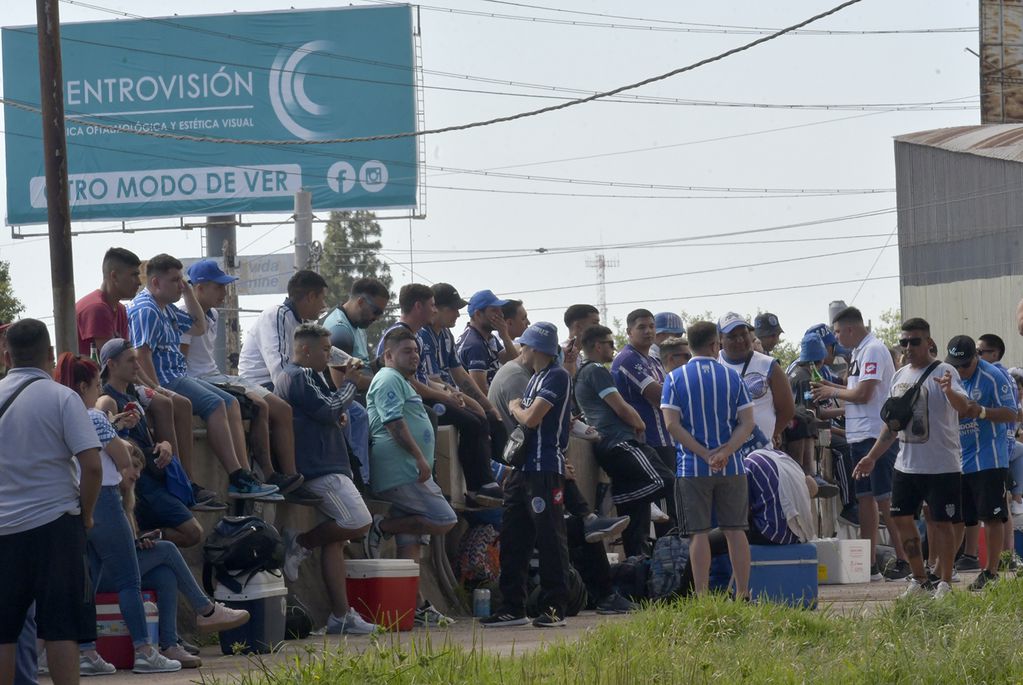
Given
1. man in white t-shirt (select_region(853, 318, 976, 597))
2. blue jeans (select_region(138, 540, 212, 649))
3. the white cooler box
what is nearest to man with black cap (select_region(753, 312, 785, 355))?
the white cooler box

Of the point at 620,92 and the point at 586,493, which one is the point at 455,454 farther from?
the point at 620,92

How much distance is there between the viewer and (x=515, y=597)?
1190 cm

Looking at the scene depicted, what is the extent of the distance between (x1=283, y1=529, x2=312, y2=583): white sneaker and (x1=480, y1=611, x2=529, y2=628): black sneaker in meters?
1.37

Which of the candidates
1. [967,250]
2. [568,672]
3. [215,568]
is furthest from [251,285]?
[568,672]

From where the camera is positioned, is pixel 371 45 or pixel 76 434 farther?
pixel 371 45

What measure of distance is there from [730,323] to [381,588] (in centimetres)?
330

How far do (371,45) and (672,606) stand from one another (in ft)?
109

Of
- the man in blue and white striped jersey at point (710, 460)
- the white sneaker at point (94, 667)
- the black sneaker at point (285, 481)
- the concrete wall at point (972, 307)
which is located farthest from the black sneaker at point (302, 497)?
the concrete wall at point (972, 307)

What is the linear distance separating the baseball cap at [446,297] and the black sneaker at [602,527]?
2.01 meters

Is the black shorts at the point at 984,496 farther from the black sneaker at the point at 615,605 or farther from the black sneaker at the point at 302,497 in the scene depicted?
the black sneaker at the point at 302,497

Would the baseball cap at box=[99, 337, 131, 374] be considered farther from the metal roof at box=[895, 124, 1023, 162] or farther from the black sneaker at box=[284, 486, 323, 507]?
the metal roof at box=[895, 124, 1023, 162]

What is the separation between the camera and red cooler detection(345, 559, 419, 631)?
11641 millimetres

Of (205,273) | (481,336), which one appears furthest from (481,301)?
(205,273)

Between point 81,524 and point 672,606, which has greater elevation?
point 81,524
